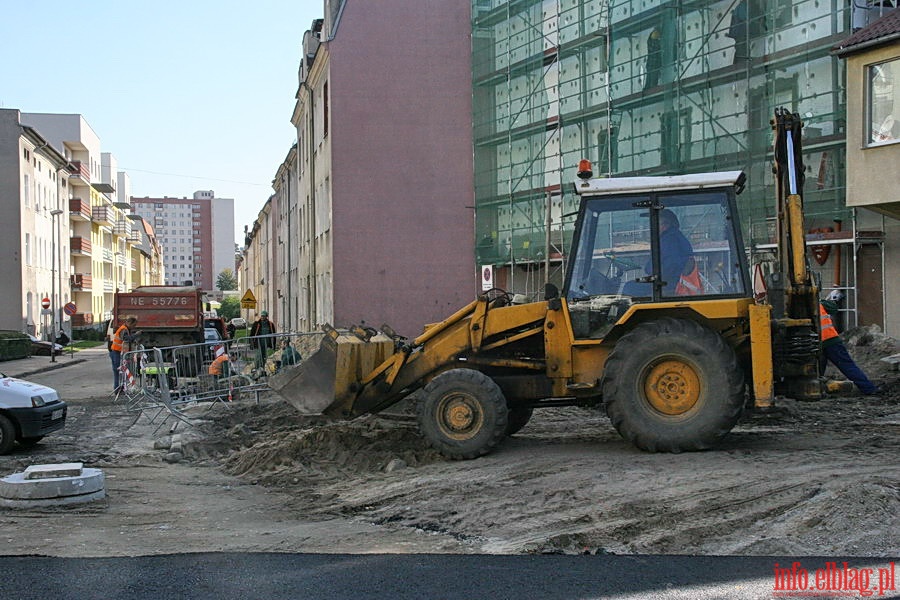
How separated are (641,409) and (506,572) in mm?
3531

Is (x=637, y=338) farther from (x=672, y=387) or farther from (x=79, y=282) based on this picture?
(x=79, y=282)

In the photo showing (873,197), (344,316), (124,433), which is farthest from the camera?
(344,316)

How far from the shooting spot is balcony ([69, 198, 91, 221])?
72.4 meters

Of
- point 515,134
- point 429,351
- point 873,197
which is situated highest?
point 515,134

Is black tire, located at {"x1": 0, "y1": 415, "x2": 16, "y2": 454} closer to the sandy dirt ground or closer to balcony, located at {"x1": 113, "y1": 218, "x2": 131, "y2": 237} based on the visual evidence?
the sandy dirt ground

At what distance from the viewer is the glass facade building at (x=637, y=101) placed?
22109 millimetres

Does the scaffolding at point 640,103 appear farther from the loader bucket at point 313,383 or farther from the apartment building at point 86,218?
the apartment building at point 86,218

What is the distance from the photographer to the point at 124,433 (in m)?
14.4

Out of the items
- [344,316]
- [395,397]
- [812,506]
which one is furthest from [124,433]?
[344,316]

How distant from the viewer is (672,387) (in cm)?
955

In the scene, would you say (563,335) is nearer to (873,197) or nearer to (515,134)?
(873,197)

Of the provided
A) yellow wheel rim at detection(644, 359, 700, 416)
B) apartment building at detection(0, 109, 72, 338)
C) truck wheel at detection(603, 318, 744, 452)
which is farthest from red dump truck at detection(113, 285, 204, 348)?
apartment building at detection(0, 109, 72, 338)

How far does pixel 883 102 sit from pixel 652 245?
464 inches

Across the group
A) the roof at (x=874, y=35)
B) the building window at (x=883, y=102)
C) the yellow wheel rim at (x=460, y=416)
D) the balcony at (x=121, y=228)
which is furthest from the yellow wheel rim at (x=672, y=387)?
the balcony at (x=121, y=228)
